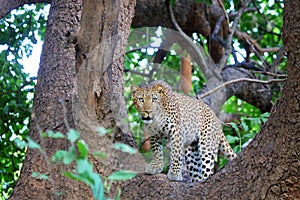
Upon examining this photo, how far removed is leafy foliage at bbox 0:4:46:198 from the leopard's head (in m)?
1.91

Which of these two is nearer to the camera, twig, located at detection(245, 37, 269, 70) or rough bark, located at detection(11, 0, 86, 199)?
rough bark, located at detection(11, 0, 86, 199)

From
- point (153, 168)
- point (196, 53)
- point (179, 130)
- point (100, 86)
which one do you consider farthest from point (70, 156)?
point (196, 53)

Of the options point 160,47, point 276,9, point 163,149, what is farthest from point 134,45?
point 276,9

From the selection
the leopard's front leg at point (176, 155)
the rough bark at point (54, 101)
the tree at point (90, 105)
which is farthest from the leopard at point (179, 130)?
the rough bark at point (54, 101)

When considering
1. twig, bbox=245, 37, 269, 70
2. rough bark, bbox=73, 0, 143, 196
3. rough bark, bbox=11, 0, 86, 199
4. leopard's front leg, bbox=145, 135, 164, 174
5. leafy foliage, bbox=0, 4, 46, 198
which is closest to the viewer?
rough bark, bbox=11, 0, 86, 199

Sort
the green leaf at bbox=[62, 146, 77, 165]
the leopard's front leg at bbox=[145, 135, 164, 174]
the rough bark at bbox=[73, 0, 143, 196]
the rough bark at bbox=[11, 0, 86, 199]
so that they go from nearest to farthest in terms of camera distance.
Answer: the green leaf at bbox=[62, 146, 77, 165] → the rough bark at bbox=[11, 0, 86, 199] → the rough bark at bbox=[73, 0, 143, 196] → the leopard's front leg at bbox=[145, 135, 164, 174]

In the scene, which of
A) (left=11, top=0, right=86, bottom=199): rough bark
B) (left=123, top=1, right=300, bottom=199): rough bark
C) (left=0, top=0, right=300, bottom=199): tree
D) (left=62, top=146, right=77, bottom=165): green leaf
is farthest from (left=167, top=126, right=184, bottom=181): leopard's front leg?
(left=62, top=146, right=77, bottom=165): green leaf

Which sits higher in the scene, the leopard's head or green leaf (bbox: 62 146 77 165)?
the leopard's head

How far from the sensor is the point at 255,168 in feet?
11.7

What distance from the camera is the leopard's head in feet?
14.7

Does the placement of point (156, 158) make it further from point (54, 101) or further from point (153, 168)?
point (54, 101)

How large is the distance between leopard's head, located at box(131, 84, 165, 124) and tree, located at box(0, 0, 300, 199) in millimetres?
123

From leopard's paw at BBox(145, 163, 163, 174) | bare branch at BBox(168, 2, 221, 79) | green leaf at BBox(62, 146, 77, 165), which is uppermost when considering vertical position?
bare branch at BBox(168, 2, 221, 79)

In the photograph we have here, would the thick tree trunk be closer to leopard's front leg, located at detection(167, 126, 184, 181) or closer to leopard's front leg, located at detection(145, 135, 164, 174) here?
leopard's front leg, located at detection(145, 135, 164, 174)
